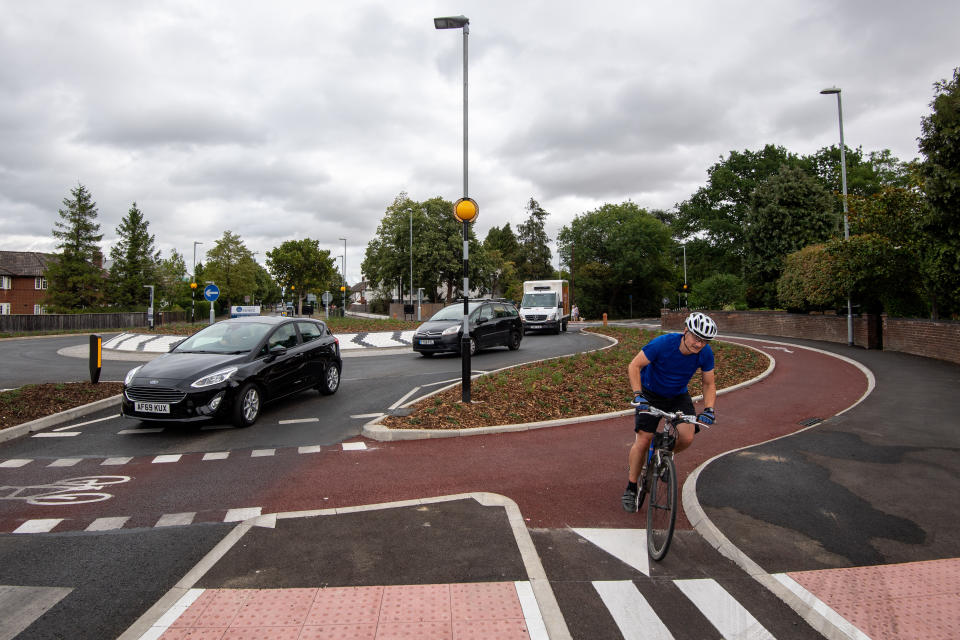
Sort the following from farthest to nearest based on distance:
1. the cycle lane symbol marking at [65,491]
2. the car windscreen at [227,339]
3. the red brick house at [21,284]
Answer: the red brick house at [21,284] < the car windscreen at [227,339] < the cycle lane symbol marking at [65,491]

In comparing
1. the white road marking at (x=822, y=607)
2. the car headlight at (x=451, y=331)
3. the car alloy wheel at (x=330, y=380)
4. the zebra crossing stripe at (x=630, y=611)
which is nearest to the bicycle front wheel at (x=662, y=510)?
the zebra crossing stripe at (x=630, y=611)

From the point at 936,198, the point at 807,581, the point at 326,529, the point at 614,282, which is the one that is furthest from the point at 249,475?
Result: the point at 614,282

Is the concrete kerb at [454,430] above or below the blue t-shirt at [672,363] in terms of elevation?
below

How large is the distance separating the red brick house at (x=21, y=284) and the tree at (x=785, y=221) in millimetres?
68110

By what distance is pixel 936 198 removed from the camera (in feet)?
42.0

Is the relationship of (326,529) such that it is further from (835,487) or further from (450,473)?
(835,487)

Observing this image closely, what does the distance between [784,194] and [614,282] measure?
113 feet

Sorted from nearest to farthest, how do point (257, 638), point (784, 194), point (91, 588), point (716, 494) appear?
point (257, 638), point (91, 588), point (716, 494), point (784, 194)

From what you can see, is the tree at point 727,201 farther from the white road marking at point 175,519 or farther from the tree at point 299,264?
the white road marking at point 175,519

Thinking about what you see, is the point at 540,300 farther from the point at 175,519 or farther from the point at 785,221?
the point at 175,519

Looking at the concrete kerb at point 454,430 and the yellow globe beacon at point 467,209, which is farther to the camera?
the yellow globe beacon at point 467,209

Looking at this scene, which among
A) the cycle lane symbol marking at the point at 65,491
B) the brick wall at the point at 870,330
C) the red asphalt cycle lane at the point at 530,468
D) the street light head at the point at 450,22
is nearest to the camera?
the red asphalt cycle lane at the point at 530,468

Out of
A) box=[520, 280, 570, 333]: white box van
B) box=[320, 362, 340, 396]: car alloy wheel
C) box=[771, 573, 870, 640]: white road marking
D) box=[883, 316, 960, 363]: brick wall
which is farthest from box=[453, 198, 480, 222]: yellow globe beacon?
box=[520, 280, 570, 333]: white box van

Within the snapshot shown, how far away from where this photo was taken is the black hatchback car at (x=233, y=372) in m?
7.49
